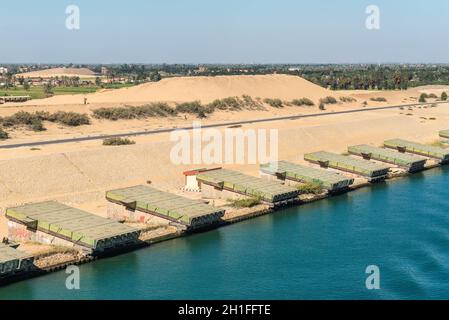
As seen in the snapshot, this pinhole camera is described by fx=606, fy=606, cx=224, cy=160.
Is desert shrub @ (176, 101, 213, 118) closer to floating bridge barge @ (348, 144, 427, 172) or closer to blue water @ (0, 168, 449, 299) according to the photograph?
floating bridge barge @ (348, 144, 427, 172)

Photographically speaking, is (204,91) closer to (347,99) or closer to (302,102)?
(302,102)

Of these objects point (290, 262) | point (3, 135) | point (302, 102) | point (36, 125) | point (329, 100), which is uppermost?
point (329, 100)

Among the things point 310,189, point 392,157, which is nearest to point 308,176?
point 310,189

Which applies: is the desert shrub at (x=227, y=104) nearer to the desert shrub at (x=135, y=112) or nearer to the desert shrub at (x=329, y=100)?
the desert shrub at (x=135, y=112)

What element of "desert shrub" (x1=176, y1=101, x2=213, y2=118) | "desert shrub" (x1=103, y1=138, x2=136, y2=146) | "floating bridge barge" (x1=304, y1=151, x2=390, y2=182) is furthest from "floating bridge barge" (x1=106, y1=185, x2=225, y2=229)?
"desert shrub" (x1=176, y1=101, x2=213, y2=118)

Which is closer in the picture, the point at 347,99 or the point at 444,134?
the point at 444,134

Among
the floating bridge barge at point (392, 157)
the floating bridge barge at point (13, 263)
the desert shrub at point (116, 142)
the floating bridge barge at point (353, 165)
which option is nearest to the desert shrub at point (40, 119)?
the desert shrub at point (116, 142)
